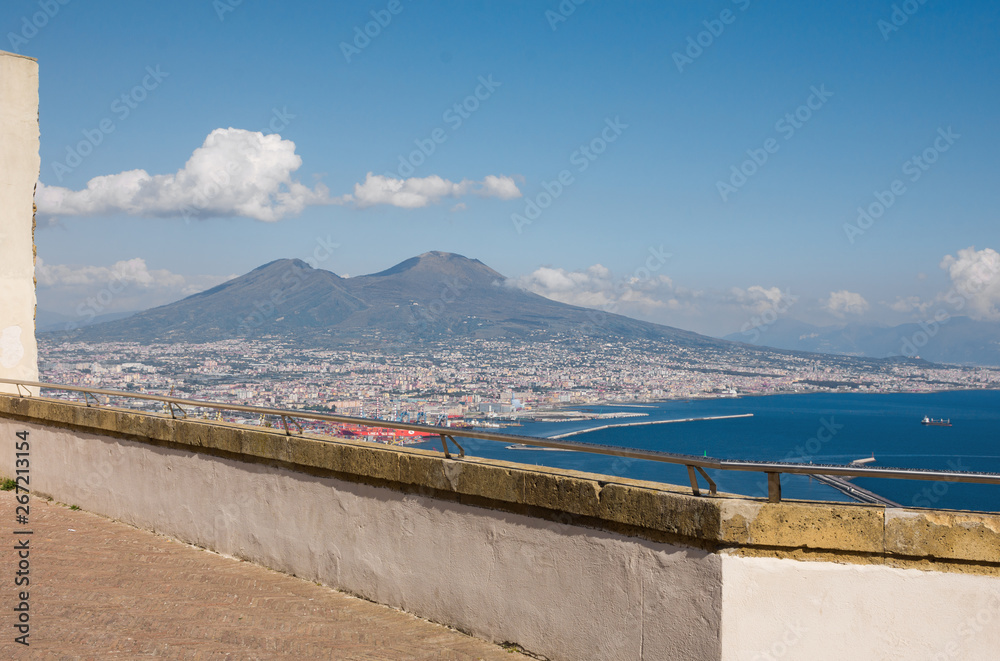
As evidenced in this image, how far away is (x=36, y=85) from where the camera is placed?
1052 centimetres

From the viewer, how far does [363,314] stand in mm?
76875

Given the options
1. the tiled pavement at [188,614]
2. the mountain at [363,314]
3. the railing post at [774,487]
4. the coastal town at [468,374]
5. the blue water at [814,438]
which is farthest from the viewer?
the mountain at [363,314]

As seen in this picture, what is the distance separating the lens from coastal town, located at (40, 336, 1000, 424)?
24.2 m

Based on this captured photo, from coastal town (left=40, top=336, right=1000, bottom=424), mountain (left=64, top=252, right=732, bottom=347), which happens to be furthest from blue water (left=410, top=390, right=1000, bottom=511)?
mountain (left=64, top=252, right=732, bottom=347)

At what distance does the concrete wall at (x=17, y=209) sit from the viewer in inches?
400

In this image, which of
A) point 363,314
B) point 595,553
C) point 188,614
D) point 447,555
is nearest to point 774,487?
point 595,553

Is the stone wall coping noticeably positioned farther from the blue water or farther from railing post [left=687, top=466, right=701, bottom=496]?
the blue water

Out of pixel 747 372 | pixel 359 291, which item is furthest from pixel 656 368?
pixel 359 291

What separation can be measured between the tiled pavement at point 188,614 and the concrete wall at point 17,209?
4.32m

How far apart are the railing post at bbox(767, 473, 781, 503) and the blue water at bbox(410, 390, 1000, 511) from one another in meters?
1.72

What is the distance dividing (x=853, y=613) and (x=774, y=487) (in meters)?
0.70

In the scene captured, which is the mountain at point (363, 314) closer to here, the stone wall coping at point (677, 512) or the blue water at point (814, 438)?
the blue water at point (814, 438)

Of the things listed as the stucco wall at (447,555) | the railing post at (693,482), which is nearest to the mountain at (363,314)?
the stucco wall at (447,555)

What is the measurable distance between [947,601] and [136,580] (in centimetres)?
568
